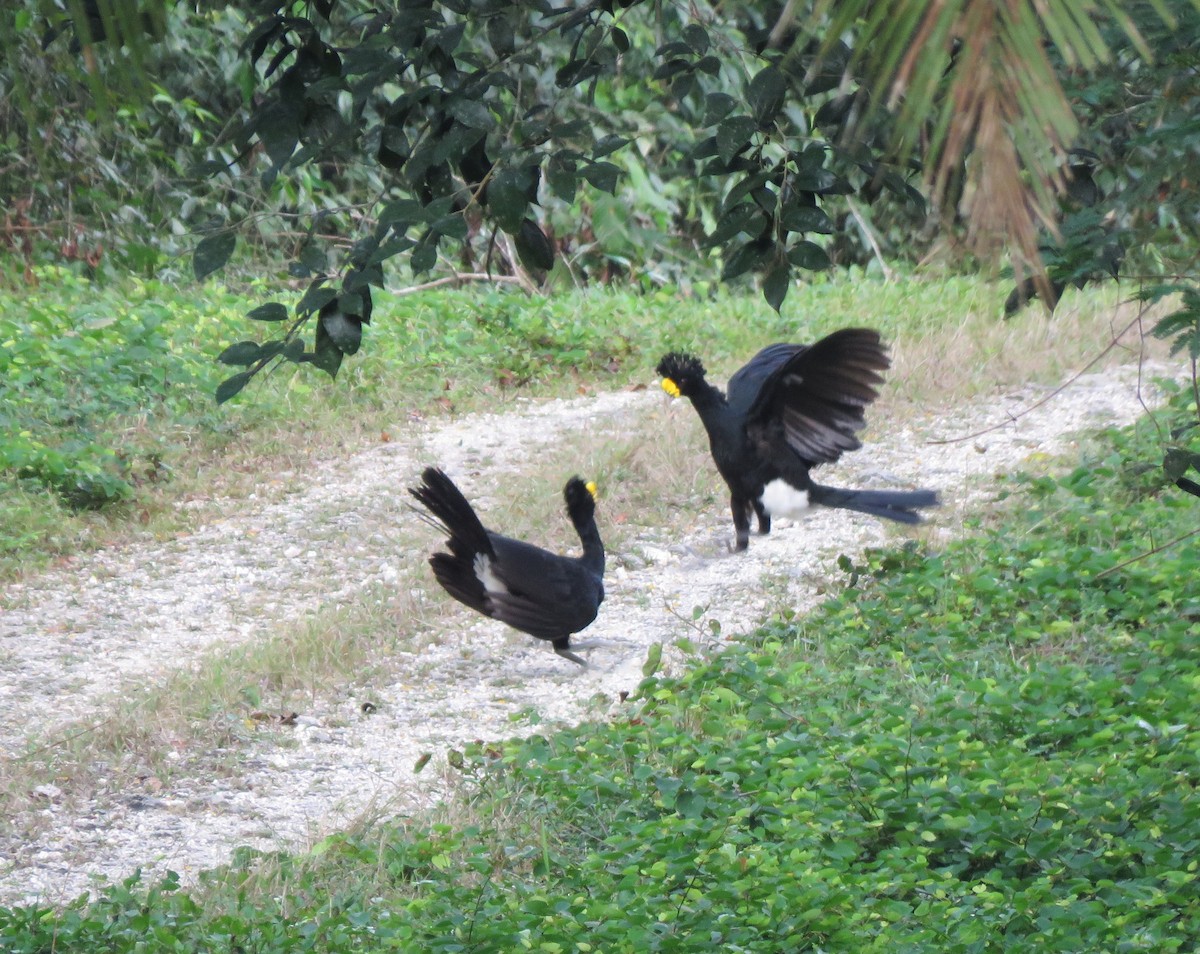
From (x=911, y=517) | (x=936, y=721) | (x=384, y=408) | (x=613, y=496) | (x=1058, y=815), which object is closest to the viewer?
(x=1058, y=815)

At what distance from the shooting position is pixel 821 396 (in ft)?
18.0

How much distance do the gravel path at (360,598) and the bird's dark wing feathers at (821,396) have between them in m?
0.79

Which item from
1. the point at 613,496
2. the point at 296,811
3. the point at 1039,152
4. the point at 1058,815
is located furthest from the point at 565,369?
the point at 1039,152

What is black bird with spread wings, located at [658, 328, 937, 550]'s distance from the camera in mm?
5328

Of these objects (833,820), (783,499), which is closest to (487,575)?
(783,499)

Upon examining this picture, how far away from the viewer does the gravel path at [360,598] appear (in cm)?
451

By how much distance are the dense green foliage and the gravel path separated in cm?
40

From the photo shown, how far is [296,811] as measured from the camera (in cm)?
457

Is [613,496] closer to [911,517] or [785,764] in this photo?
[911,517]

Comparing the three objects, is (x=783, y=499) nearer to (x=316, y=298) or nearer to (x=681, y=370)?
(x=681, y=370)

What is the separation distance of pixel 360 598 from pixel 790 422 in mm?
2198

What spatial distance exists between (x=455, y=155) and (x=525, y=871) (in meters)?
2.08

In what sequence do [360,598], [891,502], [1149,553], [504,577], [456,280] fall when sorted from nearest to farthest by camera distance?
[1149,553] → [504,577] → [891,502] → [360,598] → [456,280]

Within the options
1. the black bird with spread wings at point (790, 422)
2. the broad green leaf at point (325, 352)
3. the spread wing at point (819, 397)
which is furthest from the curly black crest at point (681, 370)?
the broad green leaf at point (325, 352)
